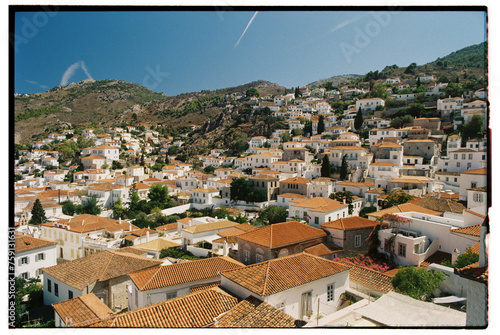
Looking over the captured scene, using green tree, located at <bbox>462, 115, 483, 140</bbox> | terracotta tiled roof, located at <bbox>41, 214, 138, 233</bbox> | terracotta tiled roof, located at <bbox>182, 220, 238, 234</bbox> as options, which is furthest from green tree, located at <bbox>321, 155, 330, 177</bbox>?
terracotta tiled roof, located at <bbox>41, 214, 138, 233</bbox>

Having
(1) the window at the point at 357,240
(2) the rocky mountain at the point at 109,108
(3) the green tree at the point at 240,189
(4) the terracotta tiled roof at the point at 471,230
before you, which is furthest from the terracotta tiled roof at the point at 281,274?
(2) the rocky mountain at the point at 109,108

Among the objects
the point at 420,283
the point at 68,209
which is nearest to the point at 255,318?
the point at 420,283

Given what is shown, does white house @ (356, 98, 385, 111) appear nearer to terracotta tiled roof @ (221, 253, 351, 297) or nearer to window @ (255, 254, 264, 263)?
window @ (255, 254, 264, 263)

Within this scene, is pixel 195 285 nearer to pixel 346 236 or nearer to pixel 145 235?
pixel 346 236

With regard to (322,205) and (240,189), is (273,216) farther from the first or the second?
(240,189)
